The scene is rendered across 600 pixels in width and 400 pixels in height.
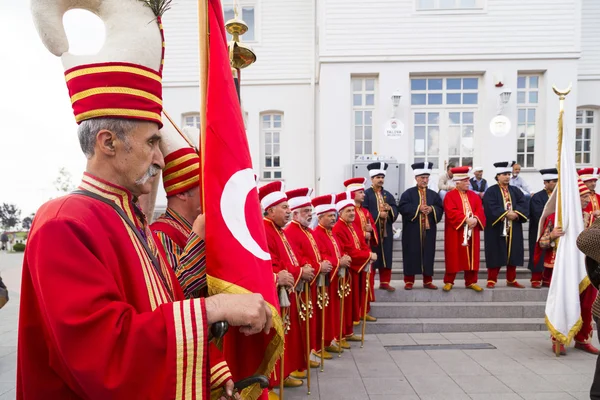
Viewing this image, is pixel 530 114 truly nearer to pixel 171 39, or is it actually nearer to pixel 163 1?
pixel 171 39

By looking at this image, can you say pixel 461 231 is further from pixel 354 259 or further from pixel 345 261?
pixel 345 261

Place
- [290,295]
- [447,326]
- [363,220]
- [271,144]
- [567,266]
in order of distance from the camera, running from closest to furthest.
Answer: [290,295] < [567,266] < [447,326] < [363,220] < [271,144]

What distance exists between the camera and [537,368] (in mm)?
5609

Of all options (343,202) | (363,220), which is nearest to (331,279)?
(343,202)

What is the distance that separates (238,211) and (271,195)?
330cm

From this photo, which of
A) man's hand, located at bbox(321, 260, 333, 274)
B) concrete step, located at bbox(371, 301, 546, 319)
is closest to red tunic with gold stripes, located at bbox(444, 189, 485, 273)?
concrete step, located at bbox(371, 301, 546, 319)

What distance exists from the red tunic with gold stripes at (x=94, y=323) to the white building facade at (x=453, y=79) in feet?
39.4

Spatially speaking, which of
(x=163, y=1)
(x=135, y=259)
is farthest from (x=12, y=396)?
(x=163, y=1)

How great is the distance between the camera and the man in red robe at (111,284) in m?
1.16

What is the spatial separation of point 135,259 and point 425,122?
13344 millimetres

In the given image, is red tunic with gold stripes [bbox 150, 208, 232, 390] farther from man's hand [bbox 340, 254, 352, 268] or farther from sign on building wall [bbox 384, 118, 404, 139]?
sign on building wall [bbox 384, 118, 404, 139]

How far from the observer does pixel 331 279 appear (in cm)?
597

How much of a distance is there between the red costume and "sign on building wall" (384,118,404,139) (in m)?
6.49

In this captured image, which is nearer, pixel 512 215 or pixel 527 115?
pixel 512 215
